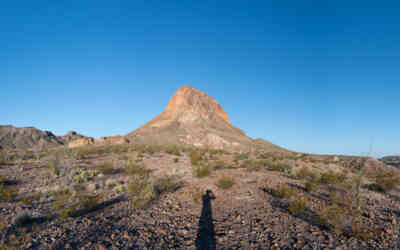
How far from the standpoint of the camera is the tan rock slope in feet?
151

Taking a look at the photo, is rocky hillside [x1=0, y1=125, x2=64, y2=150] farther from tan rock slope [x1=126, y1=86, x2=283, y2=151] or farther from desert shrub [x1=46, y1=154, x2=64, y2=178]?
desert shrub [x1=46, y1=154, x2=64, y2=178]

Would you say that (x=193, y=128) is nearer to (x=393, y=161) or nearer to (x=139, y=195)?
(x=393, y=161)

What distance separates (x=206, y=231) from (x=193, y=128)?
47.7m

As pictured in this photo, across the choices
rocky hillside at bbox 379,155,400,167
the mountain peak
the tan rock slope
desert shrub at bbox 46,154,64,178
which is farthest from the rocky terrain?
the mountain peak

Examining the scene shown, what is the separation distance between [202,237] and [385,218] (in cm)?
515

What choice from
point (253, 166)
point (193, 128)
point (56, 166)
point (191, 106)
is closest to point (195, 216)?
point (56, 166)

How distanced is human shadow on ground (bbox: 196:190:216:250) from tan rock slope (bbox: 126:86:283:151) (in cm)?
3705

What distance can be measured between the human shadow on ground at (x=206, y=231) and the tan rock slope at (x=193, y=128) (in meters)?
37.1

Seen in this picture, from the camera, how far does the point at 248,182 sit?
9.88m

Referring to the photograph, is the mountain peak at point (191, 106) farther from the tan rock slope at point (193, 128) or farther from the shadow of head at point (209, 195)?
the shadow of head at point (209, 195)

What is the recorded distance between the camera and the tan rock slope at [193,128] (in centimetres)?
4594

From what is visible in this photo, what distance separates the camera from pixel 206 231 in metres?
4.78

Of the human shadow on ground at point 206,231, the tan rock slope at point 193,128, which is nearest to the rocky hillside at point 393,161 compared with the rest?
the tan rock slope at point 193,128

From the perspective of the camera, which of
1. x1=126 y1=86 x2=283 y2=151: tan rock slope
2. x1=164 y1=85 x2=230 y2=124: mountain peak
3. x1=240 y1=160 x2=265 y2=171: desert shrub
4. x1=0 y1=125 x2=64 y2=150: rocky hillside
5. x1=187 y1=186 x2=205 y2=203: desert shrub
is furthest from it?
x1=164 y1=85 x2=230 y2=124: mountain peak
